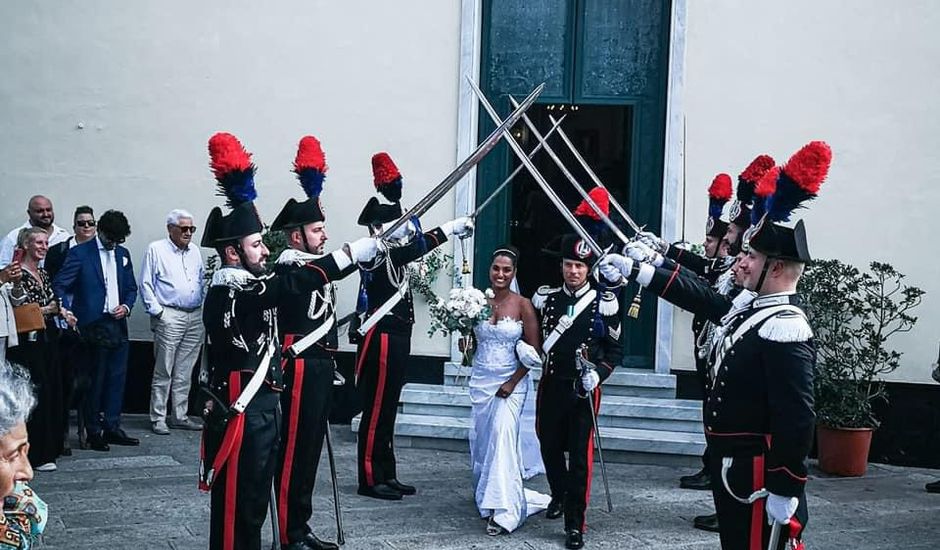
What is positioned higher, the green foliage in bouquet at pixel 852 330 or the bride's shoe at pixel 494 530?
the green foliage in bouquet at pixel 852 330

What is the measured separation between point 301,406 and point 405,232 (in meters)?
1.24

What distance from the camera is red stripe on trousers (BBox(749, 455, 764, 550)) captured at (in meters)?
4.62

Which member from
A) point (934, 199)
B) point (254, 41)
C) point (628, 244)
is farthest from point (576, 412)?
point (254, 41)

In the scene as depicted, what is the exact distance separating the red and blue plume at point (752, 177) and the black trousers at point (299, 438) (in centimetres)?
332

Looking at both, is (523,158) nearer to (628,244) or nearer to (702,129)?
(628,244)

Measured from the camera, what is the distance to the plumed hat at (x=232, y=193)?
5.04m

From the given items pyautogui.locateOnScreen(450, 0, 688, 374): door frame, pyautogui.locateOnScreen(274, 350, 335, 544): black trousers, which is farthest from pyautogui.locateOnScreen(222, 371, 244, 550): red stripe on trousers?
pyautogui.locateOnScreen(450, 0, 688, 374): door frame

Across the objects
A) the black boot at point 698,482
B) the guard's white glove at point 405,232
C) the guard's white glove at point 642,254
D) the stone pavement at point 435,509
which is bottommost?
the stone pavement at point 435,509

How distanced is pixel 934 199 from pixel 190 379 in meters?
6.79

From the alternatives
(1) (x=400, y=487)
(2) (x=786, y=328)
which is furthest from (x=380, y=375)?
(2) (x=786, y=328)

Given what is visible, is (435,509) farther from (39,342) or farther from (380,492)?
(39,342)

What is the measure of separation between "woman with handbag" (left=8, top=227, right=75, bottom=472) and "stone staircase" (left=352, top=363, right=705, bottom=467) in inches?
98.9

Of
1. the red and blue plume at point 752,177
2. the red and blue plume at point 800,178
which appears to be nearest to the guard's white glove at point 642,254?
the red and blue plume at point 800,178

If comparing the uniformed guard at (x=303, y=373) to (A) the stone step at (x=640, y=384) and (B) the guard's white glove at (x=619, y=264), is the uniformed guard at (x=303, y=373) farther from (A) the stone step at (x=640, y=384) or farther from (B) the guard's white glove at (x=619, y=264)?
(A) the stone step at (x=640, y=384)
